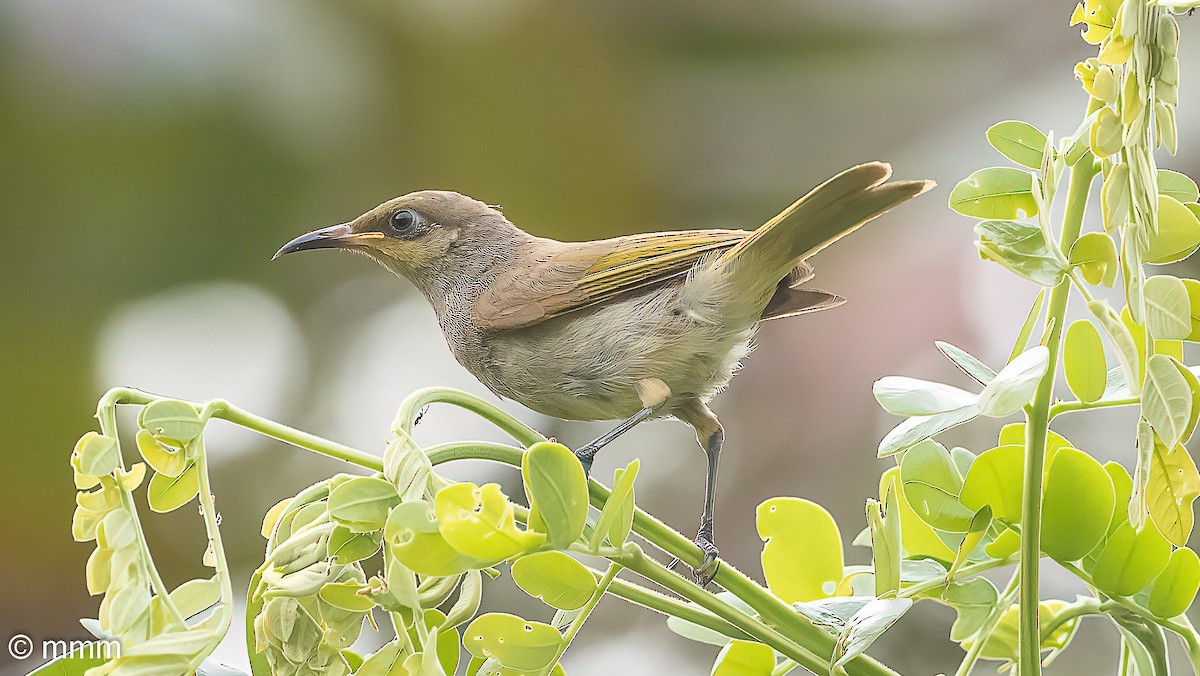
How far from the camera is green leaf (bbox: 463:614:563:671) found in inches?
18.3

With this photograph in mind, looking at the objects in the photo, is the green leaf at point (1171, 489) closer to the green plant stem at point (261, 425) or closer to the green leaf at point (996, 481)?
the green leaf at point (996, 481)

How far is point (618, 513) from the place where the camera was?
1.47 ft

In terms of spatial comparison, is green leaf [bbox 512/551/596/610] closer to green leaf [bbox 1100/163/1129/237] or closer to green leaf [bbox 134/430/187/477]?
green leaf [bbox 134/430/187/477]

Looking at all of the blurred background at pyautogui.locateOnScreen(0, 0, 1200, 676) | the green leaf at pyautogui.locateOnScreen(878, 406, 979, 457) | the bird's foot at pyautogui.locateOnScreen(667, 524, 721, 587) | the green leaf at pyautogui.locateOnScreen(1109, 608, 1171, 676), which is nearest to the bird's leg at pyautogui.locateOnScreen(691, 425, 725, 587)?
the bird's foot at pyautogui.locateOnScreen(667, 524, 721, 587)

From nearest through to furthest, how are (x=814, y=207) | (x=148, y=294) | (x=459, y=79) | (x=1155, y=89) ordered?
(x=1155, y=89)
(x=814, y=207)
(x=148, y=294)
(x=459, y=79)

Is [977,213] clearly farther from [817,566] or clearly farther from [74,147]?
[74,147]

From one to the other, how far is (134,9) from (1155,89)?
2.60m

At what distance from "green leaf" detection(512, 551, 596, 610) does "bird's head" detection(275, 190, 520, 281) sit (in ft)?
2.58

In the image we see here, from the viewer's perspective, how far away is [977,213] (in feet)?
1.75

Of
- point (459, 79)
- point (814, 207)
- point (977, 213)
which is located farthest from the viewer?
point (459, 79)

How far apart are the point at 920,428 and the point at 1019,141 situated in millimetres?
173

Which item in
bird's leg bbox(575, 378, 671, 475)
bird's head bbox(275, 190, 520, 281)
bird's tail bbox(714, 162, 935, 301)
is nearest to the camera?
bird's tail bbox(714, 162, 935, 301)

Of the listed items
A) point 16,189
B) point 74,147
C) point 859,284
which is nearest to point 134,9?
point 74,147

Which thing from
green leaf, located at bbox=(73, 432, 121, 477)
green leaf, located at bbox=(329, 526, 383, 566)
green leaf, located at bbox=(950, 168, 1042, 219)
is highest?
green leaf, located at bbox=(950, 168, 1042, 219)
